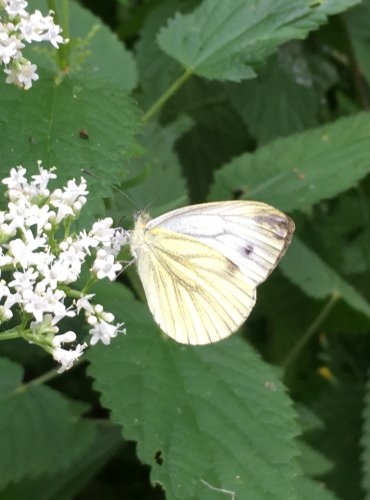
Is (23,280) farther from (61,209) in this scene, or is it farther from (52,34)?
(52,34)

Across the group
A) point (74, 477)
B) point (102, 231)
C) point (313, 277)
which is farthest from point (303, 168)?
point (74, 477)

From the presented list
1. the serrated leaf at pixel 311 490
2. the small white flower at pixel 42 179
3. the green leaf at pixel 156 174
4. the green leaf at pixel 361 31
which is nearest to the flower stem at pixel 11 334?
the small white flower at pixel 42 179

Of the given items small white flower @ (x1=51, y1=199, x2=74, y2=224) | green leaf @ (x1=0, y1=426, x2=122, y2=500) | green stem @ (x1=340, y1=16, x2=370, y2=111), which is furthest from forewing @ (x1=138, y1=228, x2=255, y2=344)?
green stem @ (x1=340, y1=16, x2=370, y2=111)

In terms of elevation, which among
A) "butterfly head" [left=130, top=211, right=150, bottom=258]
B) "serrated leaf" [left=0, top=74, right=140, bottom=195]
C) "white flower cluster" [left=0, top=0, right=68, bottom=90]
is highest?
"white flower cluster" [left=0, top=0, right=68, bottom=90]

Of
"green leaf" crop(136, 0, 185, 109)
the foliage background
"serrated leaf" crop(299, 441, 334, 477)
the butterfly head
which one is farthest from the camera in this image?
"green leaf" crop(136, 0, 185, 109)

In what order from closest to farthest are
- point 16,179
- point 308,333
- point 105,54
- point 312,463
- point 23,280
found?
point 23,280
point 16,179
point 312,463
point 105,54
point 308,333

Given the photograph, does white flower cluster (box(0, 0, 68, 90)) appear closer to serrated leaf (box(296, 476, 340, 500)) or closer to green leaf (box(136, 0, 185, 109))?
green leaf (box(136, 0, 185, 109))

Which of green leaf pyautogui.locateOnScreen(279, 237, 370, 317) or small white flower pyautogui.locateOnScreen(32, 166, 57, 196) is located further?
green leaf pyautogui.locateOnScreen(279, 237, 370, 317)

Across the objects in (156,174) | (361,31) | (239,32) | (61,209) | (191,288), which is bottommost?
(191,288)
